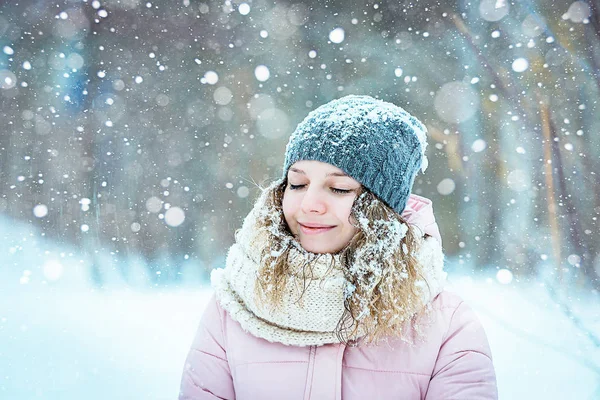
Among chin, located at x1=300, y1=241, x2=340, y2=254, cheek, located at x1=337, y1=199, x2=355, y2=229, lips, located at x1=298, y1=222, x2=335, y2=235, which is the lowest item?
chin, located at x1=300, y1=241, x2=340, y2=254

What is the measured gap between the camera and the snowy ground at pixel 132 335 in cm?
279

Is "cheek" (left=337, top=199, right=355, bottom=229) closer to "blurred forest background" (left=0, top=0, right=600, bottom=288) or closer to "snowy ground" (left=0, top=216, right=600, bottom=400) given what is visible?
"snowy ground" (left=0, top=216, right=600, bottom=400)

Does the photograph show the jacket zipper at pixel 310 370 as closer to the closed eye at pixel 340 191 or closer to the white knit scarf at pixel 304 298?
the white knit scarf at pixel 304 298

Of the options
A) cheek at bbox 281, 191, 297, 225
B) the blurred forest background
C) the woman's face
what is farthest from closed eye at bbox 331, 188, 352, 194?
the blurred forest background

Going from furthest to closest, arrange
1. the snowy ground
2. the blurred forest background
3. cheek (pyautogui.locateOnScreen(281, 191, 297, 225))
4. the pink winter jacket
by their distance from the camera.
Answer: the blurred forest background < the snowy ground < cheek (pyautogui.locateOnScreen(281, 191, 297, 225)) < the pink winter jacket

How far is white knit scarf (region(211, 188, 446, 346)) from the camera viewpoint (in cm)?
118

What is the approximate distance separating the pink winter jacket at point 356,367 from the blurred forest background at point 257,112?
11.4 feet

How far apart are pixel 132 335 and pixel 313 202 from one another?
279 centimetres

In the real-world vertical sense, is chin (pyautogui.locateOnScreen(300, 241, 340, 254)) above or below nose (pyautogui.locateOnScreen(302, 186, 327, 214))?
below

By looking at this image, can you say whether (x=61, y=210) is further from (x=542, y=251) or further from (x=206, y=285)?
(x=542, y=251)

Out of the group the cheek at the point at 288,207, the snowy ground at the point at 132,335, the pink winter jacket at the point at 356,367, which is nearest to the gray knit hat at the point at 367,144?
the cheek at the point at 288,207

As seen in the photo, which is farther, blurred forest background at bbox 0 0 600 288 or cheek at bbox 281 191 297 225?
blurred forest background at bbox 0 0 600 288

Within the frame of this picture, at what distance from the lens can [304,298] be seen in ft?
3.94

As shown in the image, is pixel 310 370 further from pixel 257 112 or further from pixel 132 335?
pixel 257 112
